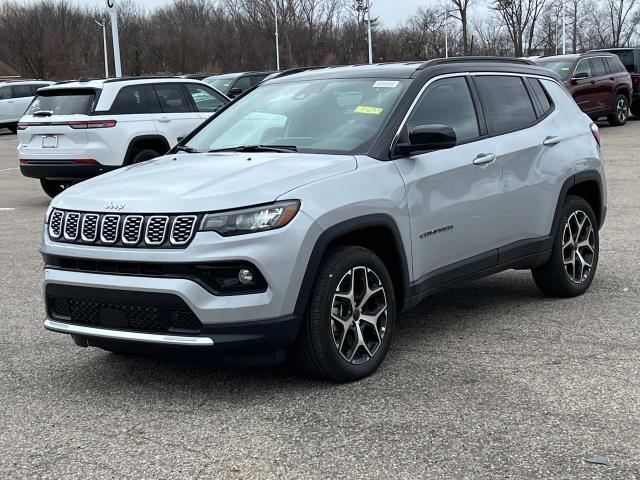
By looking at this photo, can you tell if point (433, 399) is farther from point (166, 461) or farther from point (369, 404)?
point (166, 461)

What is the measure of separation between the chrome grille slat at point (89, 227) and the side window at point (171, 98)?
8492 mm

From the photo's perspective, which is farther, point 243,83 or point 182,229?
point 243,83

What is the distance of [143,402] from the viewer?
4.66 metres

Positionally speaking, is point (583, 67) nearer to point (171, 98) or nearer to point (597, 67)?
point (597, 67)

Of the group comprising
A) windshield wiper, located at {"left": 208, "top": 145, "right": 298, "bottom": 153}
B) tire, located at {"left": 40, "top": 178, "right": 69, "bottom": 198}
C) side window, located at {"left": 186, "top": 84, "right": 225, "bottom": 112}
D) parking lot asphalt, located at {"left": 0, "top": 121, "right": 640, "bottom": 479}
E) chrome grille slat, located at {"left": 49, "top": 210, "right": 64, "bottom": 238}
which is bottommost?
parking lot asphalt, located at {"left": 0, "top": 121, "right": 640, "bottom": 479}

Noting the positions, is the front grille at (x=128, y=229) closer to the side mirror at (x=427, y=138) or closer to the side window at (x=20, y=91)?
the side mirror at (x=427, y=138)

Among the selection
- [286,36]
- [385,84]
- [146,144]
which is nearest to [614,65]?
[146,144]

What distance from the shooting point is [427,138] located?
16.8 ft

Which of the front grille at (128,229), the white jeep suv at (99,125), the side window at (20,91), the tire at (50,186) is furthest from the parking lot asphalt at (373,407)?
the side window at (20,91)

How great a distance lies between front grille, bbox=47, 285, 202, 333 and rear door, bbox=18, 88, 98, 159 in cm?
787

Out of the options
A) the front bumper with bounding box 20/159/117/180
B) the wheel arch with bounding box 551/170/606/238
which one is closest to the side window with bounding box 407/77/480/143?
the wheel arch with bounding box 551/170/606/238

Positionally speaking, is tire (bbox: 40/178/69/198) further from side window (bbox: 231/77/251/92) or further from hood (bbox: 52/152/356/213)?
side window (bbox: 231/77/251/92)

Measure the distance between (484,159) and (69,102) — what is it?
26.7 ft

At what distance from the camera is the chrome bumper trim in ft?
14.2
